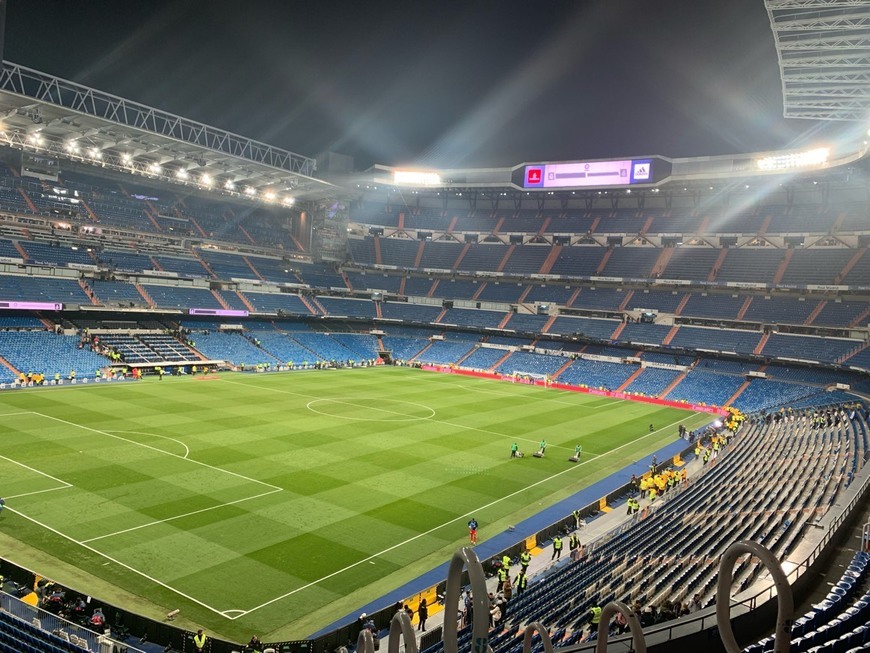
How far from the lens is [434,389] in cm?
5606

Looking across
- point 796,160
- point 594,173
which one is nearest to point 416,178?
point 594,173

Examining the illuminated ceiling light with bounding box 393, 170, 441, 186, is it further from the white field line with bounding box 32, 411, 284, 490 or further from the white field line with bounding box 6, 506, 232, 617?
the white field line with bounding box 6, 506, 232, 617

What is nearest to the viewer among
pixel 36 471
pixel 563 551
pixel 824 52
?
pixel 563 551

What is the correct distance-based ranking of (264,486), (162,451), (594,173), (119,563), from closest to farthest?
1. (119,563)
2. (264,486)
3. (162,451)
4. (594,173)

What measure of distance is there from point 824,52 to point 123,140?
5158cm

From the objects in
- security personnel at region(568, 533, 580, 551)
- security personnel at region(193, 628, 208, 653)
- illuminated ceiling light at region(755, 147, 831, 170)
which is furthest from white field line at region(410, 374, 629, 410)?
security personnel at region(193, 628, 208, 653)

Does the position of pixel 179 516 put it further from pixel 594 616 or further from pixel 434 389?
pixel 434 389

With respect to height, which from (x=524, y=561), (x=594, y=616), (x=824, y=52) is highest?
(x=824, y=52)

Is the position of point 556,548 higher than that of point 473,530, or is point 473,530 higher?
point 473,530

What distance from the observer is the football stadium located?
1502 centimetres

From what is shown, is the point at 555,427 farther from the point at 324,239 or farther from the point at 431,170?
the point at 324,239

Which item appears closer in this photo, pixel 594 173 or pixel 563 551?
pixel 563 551

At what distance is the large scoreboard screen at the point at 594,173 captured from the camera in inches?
2714

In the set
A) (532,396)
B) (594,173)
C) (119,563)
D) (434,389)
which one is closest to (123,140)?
(434,389)
